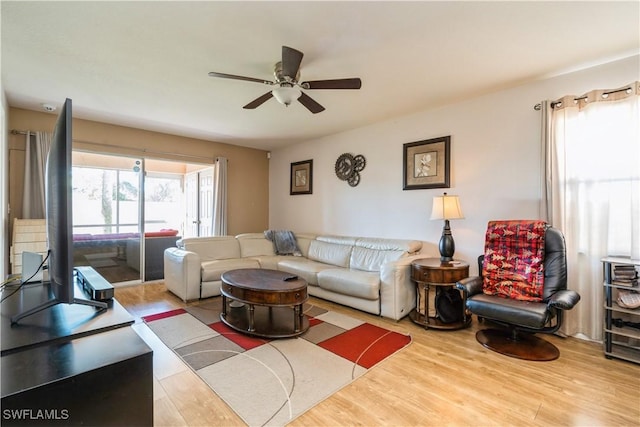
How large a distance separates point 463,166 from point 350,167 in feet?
5.79

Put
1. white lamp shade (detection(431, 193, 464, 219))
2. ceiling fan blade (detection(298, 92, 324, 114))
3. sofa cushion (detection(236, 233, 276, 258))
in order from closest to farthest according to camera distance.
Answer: ceiling fan blade (detection(298, 92, 324, 114))
white lamp shade (detection(431, 193, 464, 219))
sofa cushion (detection(236, 233, 276, 258))

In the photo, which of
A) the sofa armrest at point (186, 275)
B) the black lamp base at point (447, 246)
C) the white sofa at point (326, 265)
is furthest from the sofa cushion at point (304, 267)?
the black lamp base at point (447, 246)

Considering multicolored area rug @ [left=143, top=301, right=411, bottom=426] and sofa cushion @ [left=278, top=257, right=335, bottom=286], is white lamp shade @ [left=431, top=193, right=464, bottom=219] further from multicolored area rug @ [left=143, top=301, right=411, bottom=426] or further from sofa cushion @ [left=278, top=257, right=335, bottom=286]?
sofa cushion @ [left=278, top=257, right=335, bottom=286]

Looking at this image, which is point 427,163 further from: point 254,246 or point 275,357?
point 254,246

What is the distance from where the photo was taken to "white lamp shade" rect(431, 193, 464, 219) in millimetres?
3213

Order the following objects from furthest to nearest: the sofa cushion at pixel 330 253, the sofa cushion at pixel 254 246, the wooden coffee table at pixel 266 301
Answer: the sofa cushion at pixel 254 246 → the sofa cushion at pixel 330 253 → the wooden coffee table at pixel 266 301

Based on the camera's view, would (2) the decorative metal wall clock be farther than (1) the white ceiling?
Yes

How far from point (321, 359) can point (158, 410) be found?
1.18 m

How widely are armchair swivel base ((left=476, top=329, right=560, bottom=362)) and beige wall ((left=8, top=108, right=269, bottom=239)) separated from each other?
466 cm

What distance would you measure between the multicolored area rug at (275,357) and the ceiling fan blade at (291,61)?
7.63 feet

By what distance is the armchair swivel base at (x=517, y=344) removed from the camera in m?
2.46

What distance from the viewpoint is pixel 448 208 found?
10.6 feet

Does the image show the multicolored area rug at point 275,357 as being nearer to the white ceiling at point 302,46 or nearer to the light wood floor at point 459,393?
the light wood floor at point 459,393

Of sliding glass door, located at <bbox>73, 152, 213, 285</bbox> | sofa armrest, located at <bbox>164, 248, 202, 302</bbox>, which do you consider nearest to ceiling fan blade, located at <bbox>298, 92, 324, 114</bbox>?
sofa armrest, located at <bbox>164, 248, 202, 302</bbox>
